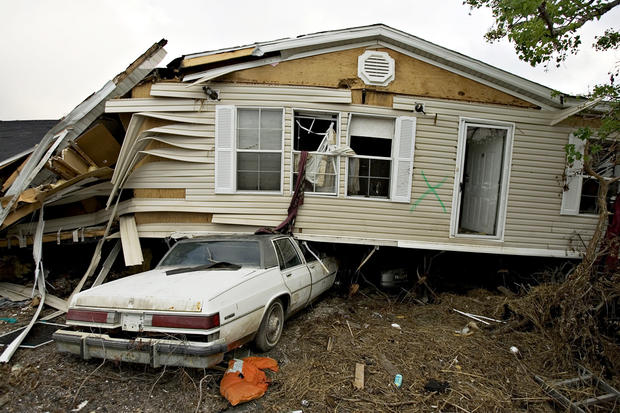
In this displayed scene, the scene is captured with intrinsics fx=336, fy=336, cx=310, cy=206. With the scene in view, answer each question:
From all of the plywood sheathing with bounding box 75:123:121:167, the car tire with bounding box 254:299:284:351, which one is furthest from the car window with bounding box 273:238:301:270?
the plywood sheathing with bounding box 75:123:121:167

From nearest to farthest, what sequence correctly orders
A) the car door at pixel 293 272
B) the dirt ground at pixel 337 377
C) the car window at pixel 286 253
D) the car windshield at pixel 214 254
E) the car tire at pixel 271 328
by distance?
1. the dirt ground at pixel 337 377
2. the car tire at pixel 271 328
3. the car windshield at pixel 214 254
4. the car door at pixel 293 272
5. the car window at pixel 286 253

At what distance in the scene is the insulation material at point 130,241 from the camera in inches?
221

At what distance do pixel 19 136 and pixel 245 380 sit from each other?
30.5 ft

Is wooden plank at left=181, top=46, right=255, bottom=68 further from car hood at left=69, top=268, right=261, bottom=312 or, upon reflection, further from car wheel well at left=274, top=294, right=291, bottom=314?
car wheel well at left=274, top=294, right=291, bottom=314

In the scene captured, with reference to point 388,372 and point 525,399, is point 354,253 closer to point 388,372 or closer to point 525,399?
point 388,372

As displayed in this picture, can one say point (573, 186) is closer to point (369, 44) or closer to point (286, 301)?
point (369, 44)

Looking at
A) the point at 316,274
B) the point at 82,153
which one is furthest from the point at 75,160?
the point at 316,274

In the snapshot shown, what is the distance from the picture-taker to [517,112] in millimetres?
6270

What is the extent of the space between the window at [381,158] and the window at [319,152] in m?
0.31

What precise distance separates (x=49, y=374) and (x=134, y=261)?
2.29 meters

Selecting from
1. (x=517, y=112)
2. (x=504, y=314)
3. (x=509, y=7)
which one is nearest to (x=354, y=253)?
(x=504, y=314)

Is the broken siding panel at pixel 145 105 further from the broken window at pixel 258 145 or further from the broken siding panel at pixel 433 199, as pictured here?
the broken window at pixel 258 145

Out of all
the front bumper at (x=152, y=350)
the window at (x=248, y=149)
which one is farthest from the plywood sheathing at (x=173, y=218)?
the front bumper at (x=152, y=350)

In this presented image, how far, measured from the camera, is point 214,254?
444cm
